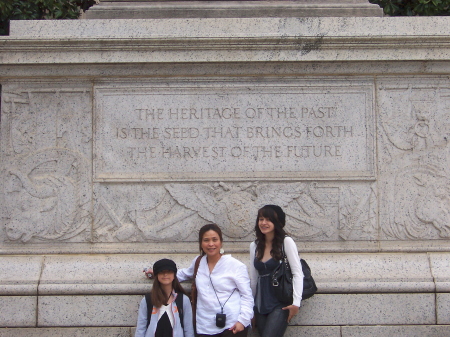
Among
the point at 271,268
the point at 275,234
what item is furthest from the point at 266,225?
the point at 271,268

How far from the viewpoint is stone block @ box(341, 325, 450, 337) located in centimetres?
563

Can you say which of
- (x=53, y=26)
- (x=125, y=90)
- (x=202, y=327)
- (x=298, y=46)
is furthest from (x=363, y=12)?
(x=202, y=327)

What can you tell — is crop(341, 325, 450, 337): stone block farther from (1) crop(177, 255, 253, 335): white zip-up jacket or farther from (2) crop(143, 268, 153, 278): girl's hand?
(2) crop(143, 268, 153, 278): girl's hand

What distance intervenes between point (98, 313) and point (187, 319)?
43.3 inches

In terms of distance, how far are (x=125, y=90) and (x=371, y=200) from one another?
105 inches

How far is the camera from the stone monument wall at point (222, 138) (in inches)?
233

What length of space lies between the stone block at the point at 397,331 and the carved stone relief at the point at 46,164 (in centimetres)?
270

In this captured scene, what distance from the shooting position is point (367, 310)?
567cm

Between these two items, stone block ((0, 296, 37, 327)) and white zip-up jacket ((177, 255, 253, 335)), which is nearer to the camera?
white zip-up jacket ((177, 255, 253, 335))

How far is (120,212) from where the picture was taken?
5.99 m

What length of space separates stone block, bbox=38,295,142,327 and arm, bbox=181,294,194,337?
2.67ft

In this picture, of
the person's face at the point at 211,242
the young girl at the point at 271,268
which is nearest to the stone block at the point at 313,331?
the young girl at the point at 271,268

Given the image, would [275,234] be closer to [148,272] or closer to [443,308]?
[148,272]

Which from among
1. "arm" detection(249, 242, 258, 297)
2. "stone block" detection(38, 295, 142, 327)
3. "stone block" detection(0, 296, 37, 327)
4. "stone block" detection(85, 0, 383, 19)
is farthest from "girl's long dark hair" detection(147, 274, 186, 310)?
"stone block" detection(85, 0, 383, 19)
